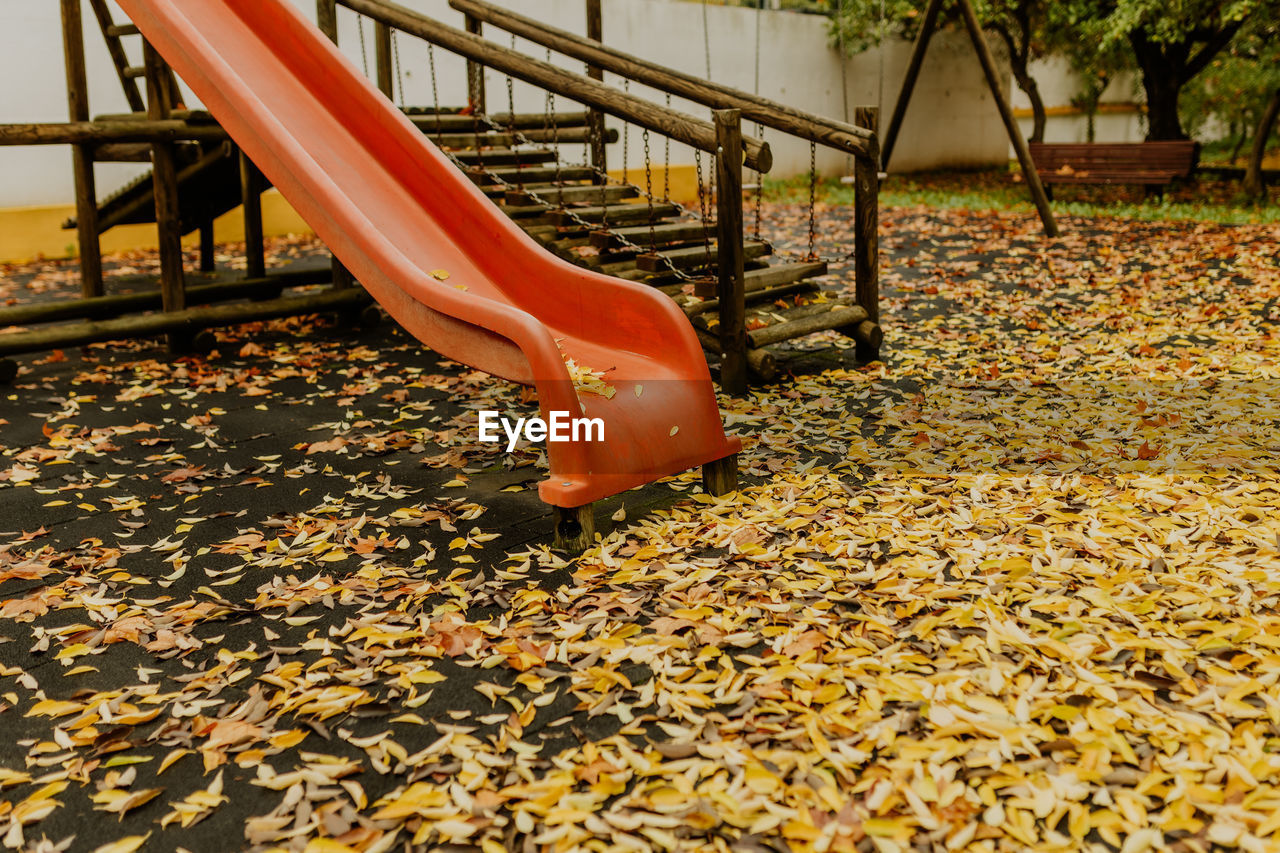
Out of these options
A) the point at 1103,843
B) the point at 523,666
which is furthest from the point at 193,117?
the point at 1103,843

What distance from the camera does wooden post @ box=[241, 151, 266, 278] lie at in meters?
7.88

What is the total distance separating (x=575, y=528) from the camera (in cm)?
405

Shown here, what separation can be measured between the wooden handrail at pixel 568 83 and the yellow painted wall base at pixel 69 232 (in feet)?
9.72

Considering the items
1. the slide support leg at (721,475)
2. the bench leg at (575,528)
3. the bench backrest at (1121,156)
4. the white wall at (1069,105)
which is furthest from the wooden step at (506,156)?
the white wall at (1069,105)

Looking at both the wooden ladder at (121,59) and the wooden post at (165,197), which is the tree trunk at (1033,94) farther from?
the wooden post at (165,197)

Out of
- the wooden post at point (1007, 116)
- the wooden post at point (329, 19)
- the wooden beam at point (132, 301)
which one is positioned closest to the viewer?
the wooden beam at point (132, 301)

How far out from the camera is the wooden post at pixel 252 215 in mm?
7883

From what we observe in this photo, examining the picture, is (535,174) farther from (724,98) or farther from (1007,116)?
(1007,116)

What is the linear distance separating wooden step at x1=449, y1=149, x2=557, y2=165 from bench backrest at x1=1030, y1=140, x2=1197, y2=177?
8.74 metres

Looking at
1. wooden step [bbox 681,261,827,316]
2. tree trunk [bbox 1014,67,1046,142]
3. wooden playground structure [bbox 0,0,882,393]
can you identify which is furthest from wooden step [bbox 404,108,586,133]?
tree trunk [bbox 1014,67,1046,142]

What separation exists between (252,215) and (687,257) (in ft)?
11.7

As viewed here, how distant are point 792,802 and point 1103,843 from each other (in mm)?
686

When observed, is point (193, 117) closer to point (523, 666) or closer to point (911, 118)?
point (523, 666)

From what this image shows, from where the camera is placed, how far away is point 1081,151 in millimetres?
13773
